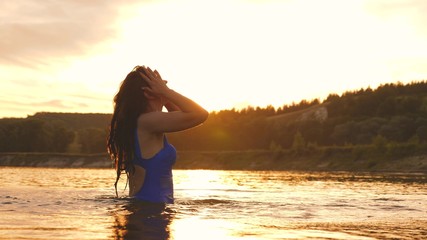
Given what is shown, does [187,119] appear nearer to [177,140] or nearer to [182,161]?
[182,161]

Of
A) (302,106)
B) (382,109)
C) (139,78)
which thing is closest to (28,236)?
(139,78)

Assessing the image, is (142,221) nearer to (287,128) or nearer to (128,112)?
(128,112)

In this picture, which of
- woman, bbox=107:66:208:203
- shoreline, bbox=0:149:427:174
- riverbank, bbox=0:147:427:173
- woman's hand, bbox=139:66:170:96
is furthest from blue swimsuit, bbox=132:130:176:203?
riverbank, bbox=0:147:427:173

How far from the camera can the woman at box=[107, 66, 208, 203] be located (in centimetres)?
694

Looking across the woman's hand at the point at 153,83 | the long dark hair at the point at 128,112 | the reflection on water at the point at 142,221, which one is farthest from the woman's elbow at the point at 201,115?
the reflection on water at the point at 142,221

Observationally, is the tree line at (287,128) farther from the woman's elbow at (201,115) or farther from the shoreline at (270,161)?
A: the woman's elbow at (201,115)

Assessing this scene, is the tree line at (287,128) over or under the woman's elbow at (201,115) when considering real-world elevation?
over

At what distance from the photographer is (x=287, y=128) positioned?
5714 inches

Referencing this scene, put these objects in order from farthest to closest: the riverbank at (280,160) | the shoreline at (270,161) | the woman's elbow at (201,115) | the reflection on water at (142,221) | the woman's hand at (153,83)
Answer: the riverbank at (280,160) → the shoreline at (270,161) → the woman's hand at (153,83) → the woman's elbow at (201,115) → the reflection on water at (142,221)

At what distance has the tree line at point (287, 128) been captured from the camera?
12300 cm

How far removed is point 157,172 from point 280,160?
97.8 m

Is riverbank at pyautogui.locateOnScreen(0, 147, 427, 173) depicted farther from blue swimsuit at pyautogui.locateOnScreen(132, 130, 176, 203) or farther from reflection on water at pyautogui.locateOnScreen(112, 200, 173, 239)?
reflection on water at pyautogui.locateOnScreen(112, 200, 173, 239)

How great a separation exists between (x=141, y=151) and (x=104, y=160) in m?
116

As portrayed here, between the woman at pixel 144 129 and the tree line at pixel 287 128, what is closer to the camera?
the woman at pixel 144 129
